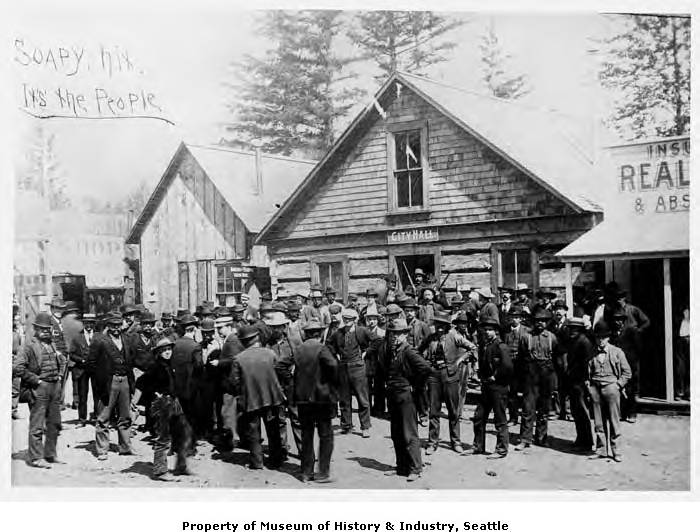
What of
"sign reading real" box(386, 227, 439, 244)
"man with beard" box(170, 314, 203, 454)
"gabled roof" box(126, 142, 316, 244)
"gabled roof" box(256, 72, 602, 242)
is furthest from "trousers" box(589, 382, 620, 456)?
"gabled roof" box(126, 142, 316, 244)

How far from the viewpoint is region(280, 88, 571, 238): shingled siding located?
1439cm

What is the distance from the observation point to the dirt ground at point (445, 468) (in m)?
9.50

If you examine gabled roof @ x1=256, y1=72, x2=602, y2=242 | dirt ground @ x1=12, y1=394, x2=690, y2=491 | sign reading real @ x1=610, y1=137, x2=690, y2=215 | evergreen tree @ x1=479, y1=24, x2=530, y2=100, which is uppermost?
evergreen tree @ x1=479, y1=24, x2=530, y2=100

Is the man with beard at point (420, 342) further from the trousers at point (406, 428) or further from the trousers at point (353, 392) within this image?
the trousers at point (406, 428)

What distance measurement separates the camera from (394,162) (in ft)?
51.2

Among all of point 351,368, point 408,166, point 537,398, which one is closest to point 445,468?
point 537,398

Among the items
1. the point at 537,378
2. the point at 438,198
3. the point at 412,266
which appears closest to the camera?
the point at 537,378

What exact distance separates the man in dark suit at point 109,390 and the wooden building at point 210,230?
4.63 metres

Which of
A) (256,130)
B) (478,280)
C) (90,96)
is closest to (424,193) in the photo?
(478,280)

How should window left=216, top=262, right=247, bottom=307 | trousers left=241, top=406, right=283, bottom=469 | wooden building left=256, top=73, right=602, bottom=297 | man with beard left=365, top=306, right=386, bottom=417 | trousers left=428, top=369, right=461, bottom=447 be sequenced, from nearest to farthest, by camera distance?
trousers left=241, top=406, right=283, bottom=469
trousers left=428, top=369, right=461, bottom=447
man with beard left=365, top=306, right=386, bottom=417
wooden building left=256, top=73, right=602, bottom=297
window left=216, top=262, right=247, bottom=307

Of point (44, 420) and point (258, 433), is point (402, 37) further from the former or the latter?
point (44, 420)

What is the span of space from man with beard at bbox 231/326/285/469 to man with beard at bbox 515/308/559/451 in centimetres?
325

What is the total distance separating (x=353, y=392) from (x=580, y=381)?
330cm

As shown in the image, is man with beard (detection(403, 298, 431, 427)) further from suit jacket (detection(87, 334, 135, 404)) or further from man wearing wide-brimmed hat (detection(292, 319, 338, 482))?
suit jacket (detection(87, 334, 135, 404))
